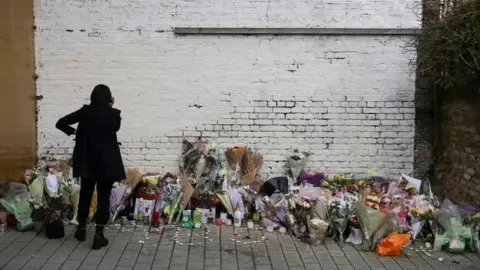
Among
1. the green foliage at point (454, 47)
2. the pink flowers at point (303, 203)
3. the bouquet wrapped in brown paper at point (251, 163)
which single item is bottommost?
the pink flowers at point (303, 203)

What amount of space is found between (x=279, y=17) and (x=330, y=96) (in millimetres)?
1260

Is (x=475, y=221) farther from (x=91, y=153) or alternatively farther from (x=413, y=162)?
(x=91, y=153)

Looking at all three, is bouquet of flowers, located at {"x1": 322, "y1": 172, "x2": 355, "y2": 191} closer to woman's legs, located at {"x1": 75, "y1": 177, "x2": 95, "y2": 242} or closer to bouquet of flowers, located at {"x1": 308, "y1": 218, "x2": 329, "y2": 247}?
bouquet of flowers, located at {"x1": 308, "y1": 218, "x2": 329, "y2": 247}

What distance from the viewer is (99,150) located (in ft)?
17.2

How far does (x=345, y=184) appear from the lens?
22.4 feet

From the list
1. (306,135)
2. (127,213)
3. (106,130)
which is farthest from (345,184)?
(106,130)

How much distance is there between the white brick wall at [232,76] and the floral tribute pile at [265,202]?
340 mm

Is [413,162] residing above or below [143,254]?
above

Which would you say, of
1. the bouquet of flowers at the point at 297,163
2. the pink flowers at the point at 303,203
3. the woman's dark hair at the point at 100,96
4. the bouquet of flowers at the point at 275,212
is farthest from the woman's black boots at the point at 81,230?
the bouquet of flowers at the point at 297,163

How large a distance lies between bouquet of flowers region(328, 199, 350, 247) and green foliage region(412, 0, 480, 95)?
1.95m

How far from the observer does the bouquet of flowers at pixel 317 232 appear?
5.53 meters

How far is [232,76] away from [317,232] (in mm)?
2481

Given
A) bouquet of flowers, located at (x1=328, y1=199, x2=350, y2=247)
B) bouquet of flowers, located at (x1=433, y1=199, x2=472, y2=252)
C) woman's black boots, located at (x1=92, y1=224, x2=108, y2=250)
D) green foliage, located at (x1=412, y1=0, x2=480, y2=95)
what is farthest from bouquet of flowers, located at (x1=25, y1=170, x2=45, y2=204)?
green foliage, located at (x1=412, y1=0, x2=480, y2=95)

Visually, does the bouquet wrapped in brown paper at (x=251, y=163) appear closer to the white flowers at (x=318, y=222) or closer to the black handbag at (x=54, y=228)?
the white flowers at (x=318, y=222)
